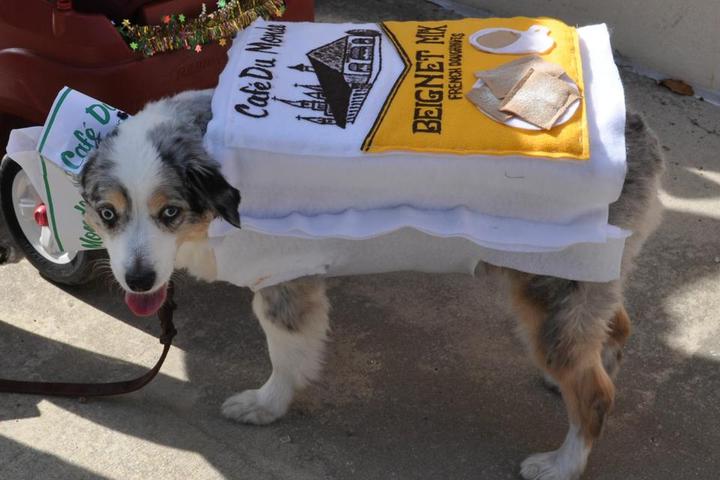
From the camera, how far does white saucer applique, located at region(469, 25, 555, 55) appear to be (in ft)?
10.6

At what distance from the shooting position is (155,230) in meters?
2.96

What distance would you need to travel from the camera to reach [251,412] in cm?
365

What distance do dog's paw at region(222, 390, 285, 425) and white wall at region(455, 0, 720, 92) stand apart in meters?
3.86

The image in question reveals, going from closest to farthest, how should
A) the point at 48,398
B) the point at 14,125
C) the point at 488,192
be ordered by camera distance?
the point at 488,192, the point at 48,398, the point at 14,125

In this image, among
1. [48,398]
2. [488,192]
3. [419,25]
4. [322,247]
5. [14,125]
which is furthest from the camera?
[14,125]

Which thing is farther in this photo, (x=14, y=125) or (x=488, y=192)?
(x=14, y=125)

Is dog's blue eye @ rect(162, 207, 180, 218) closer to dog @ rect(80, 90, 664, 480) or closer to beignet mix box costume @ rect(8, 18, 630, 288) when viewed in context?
dog @ rect(80, 90, 664, 480)

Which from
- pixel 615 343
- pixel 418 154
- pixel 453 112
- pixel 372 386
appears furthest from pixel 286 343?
pixel 615 343

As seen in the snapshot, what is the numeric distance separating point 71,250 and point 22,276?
0.99 m

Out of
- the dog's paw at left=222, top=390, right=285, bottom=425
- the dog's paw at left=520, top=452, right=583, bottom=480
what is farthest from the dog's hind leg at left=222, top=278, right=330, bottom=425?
the dog's paw at left=520, top=452, right=583, bottom=480

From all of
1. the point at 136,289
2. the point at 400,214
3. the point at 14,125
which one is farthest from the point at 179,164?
the point at 14,125

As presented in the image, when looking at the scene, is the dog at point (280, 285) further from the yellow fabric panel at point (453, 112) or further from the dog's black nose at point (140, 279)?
the yellow fabric panel at point (453, 112)

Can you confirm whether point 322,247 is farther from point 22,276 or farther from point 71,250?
point 22,276

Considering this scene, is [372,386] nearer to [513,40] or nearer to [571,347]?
[571,347]
